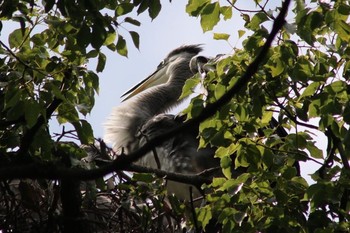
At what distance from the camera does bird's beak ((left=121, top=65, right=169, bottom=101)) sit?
740cm

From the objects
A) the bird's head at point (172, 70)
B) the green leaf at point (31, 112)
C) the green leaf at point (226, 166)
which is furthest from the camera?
the bird's head at point (172, 70)

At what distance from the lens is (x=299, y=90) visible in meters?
3.15

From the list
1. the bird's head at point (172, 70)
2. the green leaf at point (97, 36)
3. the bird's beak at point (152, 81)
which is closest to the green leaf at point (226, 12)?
the green leaf at point (97, 36)

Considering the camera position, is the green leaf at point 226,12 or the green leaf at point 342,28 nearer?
the green leaf at point 342,28

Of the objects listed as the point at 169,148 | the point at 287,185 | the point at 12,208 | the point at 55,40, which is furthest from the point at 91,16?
the point at 169,148

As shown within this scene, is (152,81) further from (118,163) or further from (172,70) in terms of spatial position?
(118,163)

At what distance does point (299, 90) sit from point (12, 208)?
126 centimetres

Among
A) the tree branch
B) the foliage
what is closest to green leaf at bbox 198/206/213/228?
the foliage

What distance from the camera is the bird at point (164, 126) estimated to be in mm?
5117

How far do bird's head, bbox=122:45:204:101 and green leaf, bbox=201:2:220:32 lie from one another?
3.82m

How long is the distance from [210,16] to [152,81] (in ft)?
15.0

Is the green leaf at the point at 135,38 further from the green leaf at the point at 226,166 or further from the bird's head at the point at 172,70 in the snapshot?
the bird's head at the point at 172,70

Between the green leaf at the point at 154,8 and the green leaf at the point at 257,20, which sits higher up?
the green leaf at the point at 154,8

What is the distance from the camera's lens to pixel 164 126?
530 cm
